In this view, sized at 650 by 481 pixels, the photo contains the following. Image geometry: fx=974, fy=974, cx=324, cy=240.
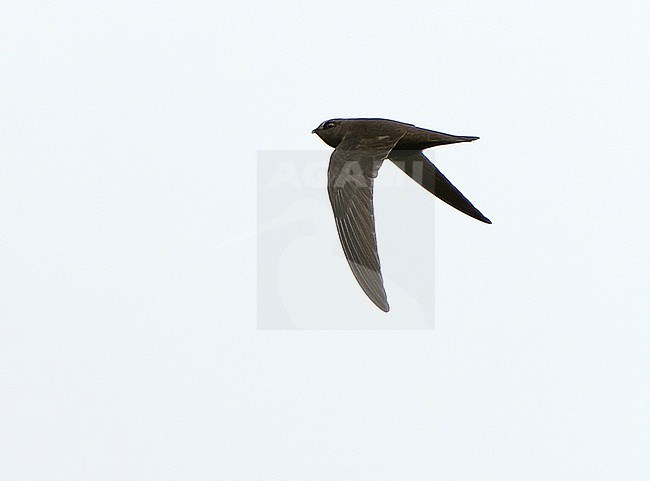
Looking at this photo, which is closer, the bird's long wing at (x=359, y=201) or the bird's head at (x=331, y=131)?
the bird's long wing at (x=359, y=201)

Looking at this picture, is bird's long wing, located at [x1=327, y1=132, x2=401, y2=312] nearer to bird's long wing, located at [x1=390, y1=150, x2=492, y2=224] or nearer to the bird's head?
the bird's head

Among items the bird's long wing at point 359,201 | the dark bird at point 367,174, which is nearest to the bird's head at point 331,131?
the dark bird at point 367,174

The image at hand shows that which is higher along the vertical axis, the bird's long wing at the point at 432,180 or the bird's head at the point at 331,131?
the bird's head at the point at 331,131

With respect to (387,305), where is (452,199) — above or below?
above

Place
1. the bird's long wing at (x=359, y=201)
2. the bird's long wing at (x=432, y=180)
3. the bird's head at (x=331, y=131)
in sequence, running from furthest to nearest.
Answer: the bird's long wing at (x=432, y=180)
the bird's head at (x=331, y=131)
the bird's long wing at (x=359, y=201)

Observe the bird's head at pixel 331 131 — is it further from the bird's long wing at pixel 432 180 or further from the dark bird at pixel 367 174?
the bird's long wing at pixel 432 180

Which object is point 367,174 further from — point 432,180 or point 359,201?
point 432,180

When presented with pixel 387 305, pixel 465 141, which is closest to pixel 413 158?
pixel 465 141

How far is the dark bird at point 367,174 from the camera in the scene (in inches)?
237

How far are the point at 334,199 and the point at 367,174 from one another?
31 centimetres

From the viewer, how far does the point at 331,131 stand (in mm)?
6840

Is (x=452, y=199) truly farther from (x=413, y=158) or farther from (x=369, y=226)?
(x=369, y=226)

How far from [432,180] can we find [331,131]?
842 millimetres

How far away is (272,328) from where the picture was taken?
689 centimetres
